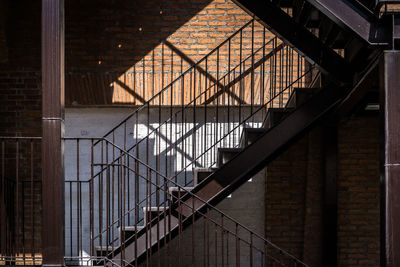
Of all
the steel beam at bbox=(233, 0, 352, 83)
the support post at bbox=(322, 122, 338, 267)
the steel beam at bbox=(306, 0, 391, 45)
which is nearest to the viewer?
the steel beam at bbox=(306, 0, 391, 45)

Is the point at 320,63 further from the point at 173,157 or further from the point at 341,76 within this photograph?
the point at 173,157

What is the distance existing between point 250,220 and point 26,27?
397cm

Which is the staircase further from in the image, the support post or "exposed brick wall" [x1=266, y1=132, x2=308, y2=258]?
the support post

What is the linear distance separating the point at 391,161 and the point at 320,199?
126 inches

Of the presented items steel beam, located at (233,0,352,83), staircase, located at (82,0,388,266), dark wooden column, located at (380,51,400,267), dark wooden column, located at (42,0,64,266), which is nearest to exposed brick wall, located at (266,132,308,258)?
staircase, located at (82,0,388,266)

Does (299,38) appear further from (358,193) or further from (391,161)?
(358,193)

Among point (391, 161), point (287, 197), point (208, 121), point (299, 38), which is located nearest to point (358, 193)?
point (287, 197)

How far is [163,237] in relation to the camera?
559 cm

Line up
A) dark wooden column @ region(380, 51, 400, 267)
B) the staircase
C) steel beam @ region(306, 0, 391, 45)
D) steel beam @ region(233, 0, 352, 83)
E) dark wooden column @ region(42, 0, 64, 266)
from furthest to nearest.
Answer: steel beam @ region(233, 0, 352, 83)
the staircase
dark wooden column @ region(42, 0, 64, 266)
steel beam @ region(306, 0, 391, 45)
dark wooden column @ region(380, 51, 400, 267)

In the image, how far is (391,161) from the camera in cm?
404

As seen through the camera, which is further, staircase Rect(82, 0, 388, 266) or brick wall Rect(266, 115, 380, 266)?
brick wall Rect(266, 115, 380, 266)

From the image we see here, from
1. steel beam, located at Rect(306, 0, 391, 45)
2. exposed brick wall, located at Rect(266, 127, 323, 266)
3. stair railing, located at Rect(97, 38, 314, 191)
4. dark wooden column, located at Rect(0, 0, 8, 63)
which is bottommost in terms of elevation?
exposed brick wall, located at Rect(266, 127, 323, 266)

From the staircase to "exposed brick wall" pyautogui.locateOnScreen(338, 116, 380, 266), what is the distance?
0.86 metres

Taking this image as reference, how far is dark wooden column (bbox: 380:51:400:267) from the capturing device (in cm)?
402
